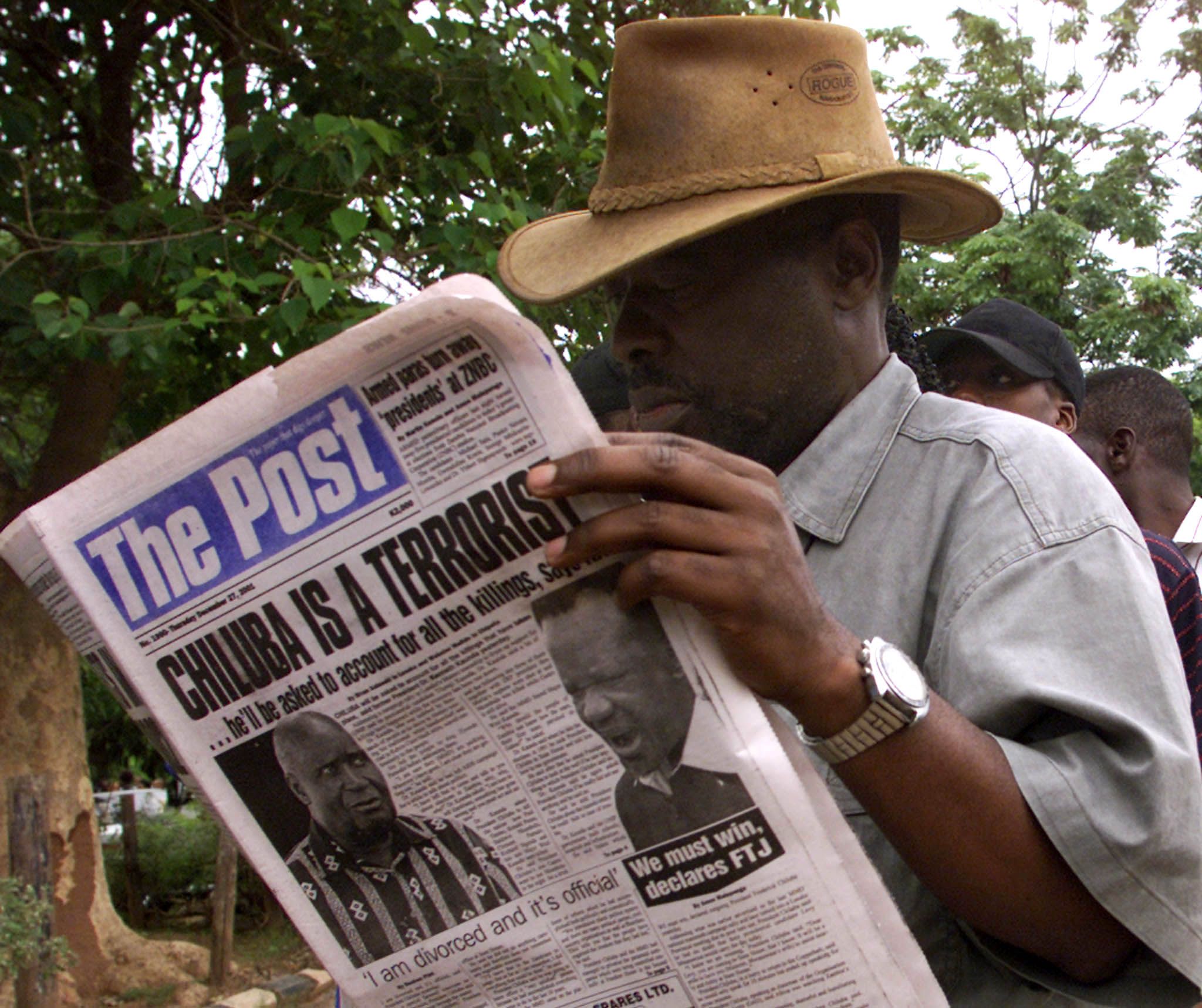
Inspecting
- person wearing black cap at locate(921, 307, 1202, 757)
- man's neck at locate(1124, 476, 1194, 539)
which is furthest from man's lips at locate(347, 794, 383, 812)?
man's neck at locate(1124, 476, 1194, 539)

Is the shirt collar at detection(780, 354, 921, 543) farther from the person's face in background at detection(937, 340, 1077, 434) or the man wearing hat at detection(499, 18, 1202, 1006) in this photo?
the person's face in background at detection(937, 340, 1077, 434)

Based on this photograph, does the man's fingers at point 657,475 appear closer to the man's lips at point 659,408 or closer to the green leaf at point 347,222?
the man's lips at point 659,408

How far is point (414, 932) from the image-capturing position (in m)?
1.14

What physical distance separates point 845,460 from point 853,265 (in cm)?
24

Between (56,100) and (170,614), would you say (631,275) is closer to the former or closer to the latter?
(170,614)

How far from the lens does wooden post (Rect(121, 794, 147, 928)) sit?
1009 cm

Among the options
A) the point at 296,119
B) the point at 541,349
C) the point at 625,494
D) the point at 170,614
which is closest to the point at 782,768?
the point at 625,494

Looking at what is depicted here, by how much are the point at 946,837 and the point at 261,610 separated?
587 millimetres

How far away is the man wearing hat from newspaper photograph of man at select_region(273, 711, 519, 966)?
0.97 ft

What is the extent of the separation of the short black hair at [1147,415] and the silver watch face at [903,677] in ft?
10.1

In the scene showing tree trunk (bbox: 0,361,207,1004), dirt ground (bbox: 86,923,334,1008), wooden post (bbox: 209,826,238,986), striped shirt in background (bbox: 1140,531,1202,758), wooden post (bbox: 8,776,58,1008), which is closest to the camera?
striped shirt in background (bbox: 1140,531,1202,758)

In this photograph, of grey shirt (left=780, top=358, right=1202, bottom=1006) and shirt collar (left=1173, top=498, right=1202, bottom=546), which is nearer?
grey shirt (left=780, top=358, right=1202, bottom=1006)

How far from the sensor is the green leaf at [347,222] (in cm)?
393

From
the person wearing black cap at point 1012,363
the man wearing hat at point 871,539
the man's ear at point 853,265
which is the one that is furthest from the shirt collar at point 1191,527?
the man's ear at point 853,265
